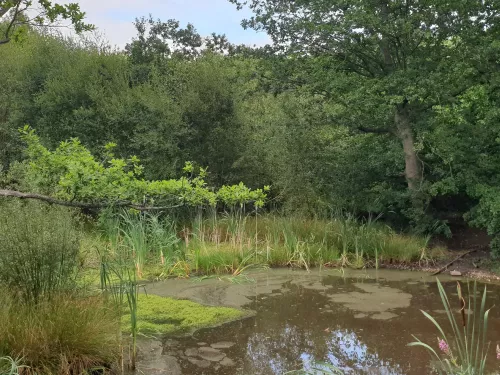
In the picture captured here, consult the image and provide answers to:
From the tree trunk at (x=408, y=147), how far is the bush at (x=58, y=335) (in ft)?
20.2

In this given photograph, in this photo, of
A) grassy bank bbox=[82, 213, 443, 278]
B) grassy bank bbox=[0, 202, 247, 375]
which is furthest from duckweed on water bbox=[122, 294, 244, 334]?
grassy bank bbox=[82, 213, 443, 278]

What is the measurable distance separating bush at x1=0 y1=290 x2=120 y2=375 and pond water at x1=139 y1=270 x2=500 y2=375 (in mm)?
503

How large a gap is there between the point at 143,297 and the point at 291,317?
5.75 ft

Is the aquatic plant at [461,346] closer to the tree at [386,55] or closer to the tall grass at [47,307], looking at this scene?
the tall grass at [47,307]

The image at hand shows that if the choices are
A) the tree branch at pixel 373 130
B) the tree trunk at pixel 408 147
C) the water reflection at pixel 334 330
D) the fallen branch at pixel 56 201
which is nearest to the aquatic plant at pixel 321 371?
the water reflection at pixel 334 330

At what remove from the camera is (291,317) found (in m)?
5.35

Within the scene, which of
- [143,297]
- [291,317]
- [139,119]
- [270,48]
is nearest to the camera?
[291,317]

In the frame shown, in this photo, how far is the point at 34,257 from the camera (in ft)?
12.1

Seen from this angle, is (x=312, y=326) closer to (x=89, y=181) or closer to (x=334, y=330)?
(x=334, y=330)

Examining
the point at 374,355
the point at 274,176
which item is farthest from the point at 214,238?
the point at 374,355

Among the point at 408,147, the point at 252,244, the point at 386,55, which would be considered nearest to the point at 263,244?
the point at 252,244

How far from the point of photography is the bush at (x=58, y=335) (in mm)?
3283

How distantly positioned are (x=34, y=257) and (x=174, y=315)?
1.94 m

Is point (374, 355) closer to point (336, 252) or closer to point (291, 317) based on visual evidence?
point (291, 317)
